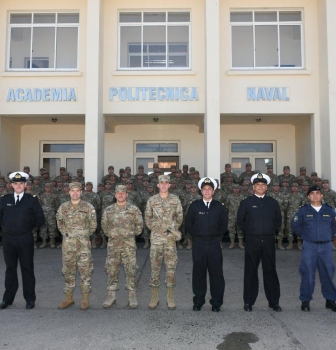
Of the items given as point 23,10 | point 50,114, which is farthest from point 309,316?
point 23,10

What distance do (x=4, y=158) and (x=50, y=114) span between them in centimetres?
246

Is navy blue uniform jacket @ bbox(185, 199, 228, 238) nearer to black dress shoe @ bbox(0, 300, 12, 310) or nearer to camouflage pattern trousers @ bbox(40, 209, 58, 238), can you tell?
black dress shoe @ bbox(0, 300, 12, 310)

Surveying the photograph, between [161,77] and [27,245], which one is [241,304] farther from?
[161,77]

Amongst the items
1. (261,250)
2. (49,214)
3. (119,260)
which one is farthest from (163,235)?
(49,214)

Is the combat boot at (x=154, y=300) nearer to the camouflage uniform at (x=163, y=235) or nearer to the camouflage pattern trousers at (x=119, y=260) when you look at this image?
the camouflage uniform at (x=163, y=235)

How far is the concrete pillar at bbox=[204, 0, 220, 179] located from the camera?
10.5 meters

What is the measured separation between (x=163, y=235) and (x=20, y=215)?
198cm

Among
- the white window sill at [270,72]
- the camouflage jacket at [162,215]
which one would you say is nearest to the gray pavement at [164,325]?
the camouflage jacket at [162,215]

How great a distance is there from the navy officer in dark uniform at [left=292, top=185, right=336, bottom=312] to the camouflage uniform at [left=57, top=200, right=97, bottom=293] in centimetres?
290

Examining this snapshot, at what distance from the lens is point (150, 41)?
465 inches

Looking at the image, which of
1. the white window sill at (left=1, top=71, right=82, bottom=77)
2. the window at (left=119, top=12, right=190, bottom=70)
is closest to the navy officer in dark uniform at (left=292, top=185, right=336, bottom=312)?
the window at (left=119, top=12, right=190, bottom=70)

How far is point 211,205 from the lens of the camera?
514 cm

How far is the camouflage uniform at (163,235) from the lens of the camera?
505 cm

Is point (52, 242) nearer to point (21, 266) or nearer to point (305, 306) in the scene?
point (21, 266)
